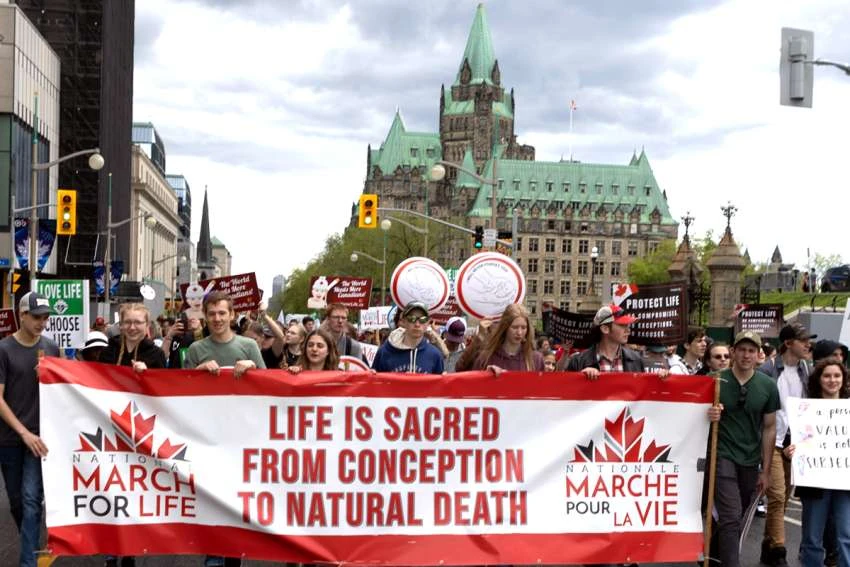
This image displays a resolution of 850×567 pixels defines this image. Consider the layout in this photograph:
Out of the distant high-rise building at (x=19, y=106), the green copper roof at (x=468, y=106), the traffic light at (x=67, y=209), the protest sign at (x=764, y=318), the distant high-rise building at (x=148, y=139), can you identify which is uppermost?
the green copper roof at (x=468, y=106)

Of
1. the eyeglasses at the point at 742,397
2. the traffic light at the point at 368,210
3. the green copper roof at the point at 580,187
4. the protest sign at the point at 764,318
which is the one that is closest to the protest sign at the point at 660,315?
the eyeglasses at the point at 742,397

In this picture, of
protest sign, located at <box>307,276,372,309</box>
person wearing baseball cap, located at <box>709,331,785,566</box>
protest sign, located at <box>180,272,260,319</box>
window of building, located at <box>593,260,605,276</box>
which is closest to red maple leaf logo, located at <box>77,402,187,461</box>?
person wearing baseball cap, located at <box>709,331,785,566</box>

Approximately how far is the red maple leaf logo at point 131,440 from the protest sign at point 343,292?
54.8 ft

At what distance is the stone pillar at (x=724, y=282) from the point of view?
170 feet

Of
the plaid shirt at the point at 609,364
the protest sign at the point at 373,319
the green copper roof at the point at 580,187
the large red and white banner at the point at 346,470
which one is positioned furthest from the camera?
the green copper roof at the point at 580,187

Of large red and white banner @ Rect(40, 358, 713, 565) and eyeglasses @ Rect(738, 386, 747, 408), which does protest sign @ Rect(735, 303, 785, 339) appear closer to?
eyeglasses @ Rect(738, 386, 747, 408)

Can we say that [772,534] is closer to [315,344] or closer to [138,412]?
[315,344]

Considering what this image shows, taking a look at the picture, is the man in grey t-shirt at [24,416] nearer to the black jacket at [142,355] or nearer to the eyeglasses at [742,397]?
the black jacket at [142,355]

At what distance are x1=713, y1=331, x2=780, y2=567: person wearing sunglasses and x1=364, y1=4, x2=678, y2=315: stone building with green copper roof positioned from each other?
13207 cm

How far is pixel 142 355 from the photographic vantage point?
25.5 ft

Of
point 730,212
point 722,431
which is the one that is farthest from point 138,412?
point 730,212

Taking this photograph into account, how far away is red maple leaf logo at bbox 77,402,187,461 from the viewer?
7273 mm

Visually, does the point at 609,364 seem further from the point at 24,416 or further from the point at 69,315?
the point at 69,315

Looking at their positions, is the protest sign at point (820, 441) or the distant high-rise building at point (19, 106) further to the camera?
the distant high-rise building at point (19, 106)
